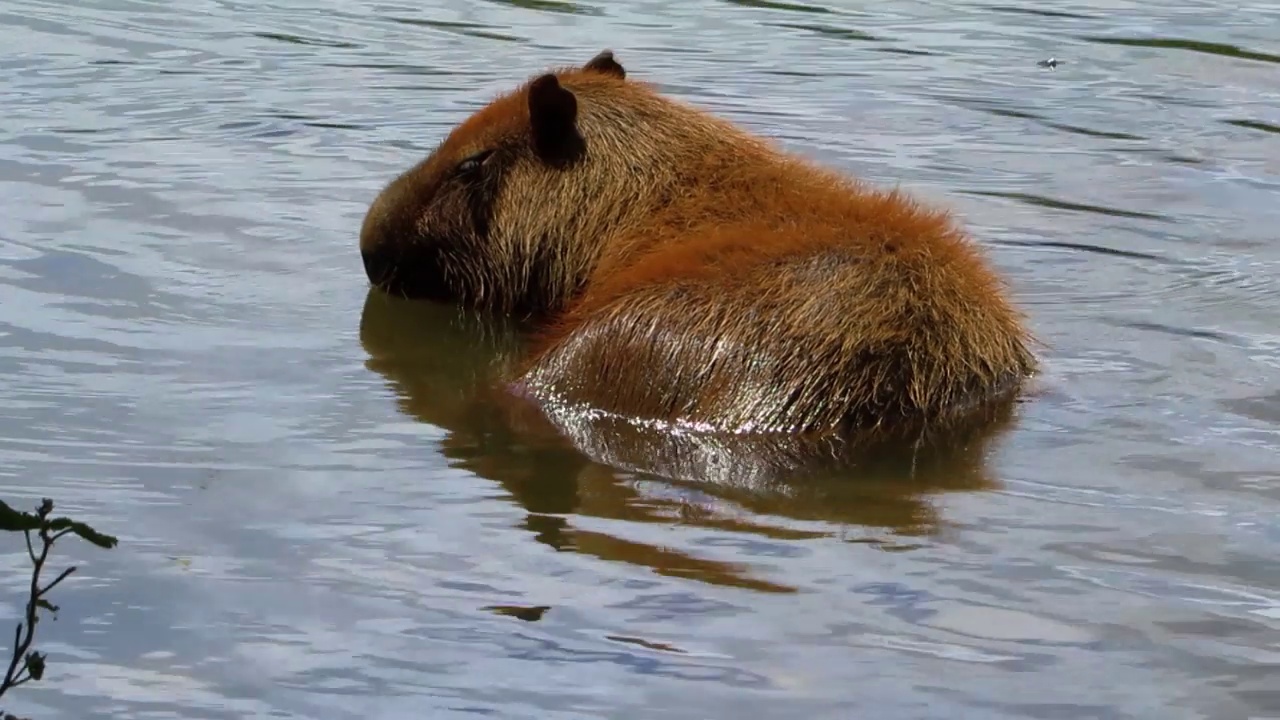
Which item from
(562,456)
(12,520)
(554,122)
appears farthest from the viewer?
(554,122)

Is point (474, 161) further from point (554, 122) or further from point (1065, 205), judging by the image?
point (1065, 205)

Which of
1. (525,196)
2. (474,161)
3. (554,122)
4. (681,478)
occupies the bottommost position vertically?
(681,478)

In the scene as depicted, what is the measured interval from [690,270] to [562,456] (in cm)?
71

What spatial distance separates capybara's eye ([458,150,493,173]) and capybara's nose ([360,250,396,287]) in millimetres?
454

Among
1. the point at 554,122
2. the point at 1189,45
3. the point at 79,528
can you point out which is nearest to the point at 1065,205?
the point at 554,122

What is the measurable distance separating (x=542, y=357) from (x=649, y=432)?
2.07ft

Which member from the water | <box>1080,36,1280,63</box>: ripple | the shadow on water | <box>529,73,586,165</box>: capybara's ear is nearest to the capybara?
<box>529,73,586,165</box>: capybara's ear

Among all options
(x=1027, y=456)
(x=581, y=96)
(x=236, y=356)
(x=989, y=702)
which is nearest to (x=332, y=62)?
(x=581, y=96)

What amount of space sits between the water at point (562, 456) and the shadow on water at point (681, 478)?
0.8 inches

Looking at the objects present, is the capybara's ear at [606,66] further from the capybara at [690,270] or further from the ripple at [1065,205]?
the ripple at [1065,205]

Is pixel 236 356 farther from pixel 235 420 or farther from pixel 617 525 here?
pixel 617 525

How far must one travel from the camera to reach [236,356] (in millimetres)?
6496

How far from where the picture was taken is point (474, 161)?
7.32 metres

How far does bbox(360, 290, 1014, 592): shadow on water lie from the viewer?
5078mm
